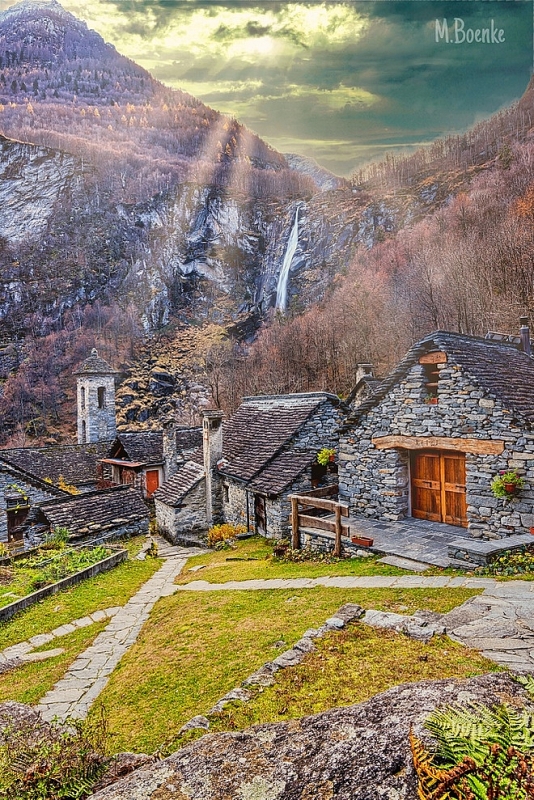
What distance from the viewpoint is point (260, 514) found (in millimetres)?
16203

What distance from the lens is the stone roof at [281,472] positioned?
15039 mm

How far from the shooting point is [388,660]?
497 centimetres

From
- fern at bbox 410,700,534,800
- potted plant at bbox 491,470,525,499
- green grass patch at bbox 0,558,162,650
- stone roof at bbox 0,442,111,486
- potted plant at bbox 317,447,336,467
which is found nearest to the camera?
fern at bbox 410,700,534,800

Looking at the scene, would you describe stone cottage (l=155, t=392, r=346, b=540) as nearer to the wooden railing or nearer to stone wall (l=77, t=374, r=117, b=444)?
the wooden railing

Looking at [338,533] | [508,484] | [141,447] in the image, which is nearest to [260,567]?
[338,533]

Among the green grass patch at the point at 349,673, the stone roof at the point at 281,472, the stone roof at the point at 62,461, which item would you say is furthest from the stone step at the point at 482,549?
the stone roof at the point at 62,461

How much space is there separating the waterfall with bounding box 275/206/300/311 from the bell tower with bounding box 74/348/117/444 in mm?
27009

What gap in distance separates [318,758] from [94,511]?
51.3 ft

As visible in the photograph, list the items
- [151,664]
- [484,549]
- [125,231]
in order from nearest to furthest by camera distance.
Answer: [151,664]
[484,549]
[125,231]

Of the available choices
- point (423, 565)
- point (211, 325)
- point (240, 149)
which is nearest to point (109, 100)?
→ point (240, 149)

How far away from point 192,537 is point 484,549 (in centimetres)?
1195

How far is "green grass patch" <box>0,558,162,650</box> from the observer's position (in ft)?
27.8

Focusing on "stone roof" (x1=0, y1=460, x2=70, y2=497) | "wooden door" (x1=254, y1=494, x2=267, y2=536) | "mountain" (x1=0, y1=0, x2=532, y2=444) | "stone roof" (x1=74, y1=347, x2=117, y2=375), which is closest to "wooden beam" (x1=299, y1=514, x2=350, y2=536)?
"wooden door" (x1=254, y1=494, x2=267, y2=536)

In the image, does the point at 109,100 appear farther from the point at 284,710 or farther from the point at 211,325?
the point at 284,710
